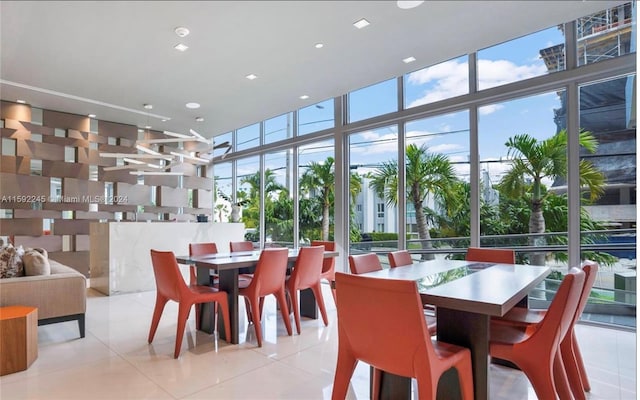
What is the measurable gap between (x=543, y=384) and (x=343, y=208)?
15.7ft

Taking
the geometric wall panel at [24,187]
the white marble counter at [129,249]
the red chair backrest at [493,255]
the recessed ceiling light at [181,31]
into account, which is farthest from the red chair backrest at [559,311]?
the geometric wall panel at [24,187]

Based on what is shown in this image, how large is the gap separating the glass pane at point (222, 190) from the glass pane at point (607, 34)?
23.6 feet

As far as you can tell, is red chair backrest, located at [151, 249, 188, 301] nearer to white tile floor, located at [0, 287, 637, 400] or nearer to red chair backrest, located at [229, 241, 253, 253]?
white tile floor, located at [0, 287, 637, 400]

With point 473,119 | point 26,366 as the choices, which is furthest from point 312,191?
point 26,366

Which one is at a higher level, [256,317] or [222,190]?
[222,190]

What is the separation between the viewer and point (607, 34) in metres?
4.09

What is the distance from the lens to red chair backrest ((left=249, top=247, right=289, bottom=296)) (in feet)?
11.4

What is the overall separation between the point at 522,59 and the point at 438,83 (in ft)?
3.67

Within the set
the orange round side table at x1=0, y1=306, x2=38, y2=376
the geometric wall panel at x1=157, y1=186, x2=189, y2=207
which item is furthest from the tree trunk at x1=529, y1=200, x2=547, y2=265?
the geometric wall panel at x1=157, y1=186, x2=189, y2=207

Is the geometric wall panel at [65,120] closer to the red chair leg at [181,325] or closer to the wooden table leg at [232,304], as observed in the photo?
the wooden table leg at [232,304]

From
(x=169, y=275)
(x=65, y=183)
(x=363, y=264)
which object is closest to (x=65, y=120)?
(x=65, y=183)

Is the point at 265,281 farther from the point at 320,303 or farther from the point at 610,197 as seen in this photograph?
the point at 610,197

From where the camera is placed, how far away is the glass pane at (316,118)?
268 inches

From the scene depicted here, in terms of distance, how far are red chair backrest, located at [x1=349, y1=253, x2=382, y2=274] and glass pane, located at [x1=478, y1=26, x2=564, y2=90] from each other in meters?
3.20
